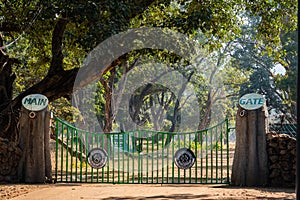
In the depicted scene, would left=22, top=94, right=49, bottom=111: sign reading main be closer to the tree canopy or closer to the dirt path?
the tree canopy

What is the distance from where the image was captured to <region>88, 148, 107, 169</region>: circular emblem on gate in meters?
11.2

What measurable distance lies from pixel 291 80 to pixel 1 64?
2123cm

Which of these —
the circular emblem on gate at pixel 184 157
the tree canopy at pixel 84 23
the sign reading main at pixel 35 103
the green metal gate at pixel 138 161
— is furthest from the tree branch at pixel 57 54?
the circular emblem on gate at pixel 184 157

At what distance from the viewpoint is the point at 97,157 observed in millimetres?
11320

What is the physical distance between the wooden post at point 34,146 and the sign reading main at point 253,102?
4.31 meters

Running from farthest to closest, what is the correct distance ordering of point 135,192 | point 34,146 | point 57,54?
point 57,54 → point 34,146 → point 135,192

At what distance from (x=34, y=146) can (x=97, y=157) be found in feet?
4.69

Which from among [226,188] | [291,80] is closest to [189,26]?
[226,188]

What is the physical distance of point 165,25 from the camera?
15102 millimetres

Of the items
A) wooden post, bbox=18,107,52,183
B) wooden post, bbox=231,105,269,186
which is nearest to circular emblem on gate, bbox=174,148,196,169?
wooden post, bbox=231,105,269,186

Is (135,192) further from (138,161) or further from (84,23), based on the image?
(84,23)

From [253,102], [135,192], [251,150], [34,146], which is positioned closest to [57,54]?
[34,146]

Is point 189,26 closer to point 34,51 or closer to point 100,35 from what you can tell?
point 100,35

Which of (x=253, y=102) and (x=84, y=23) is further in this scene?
(x=84, y=23)
